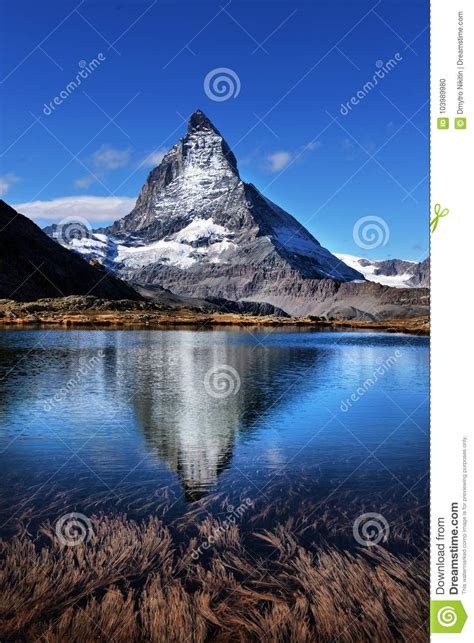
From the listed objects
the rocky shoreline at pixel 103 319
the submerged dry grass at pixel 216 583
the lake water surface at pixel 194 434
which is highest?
the rocky shoreline at pixel 103 319

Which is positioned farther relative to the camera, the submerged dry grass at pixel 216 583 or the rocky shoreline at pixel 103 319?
the rocky shoreline at pixel 103 319
